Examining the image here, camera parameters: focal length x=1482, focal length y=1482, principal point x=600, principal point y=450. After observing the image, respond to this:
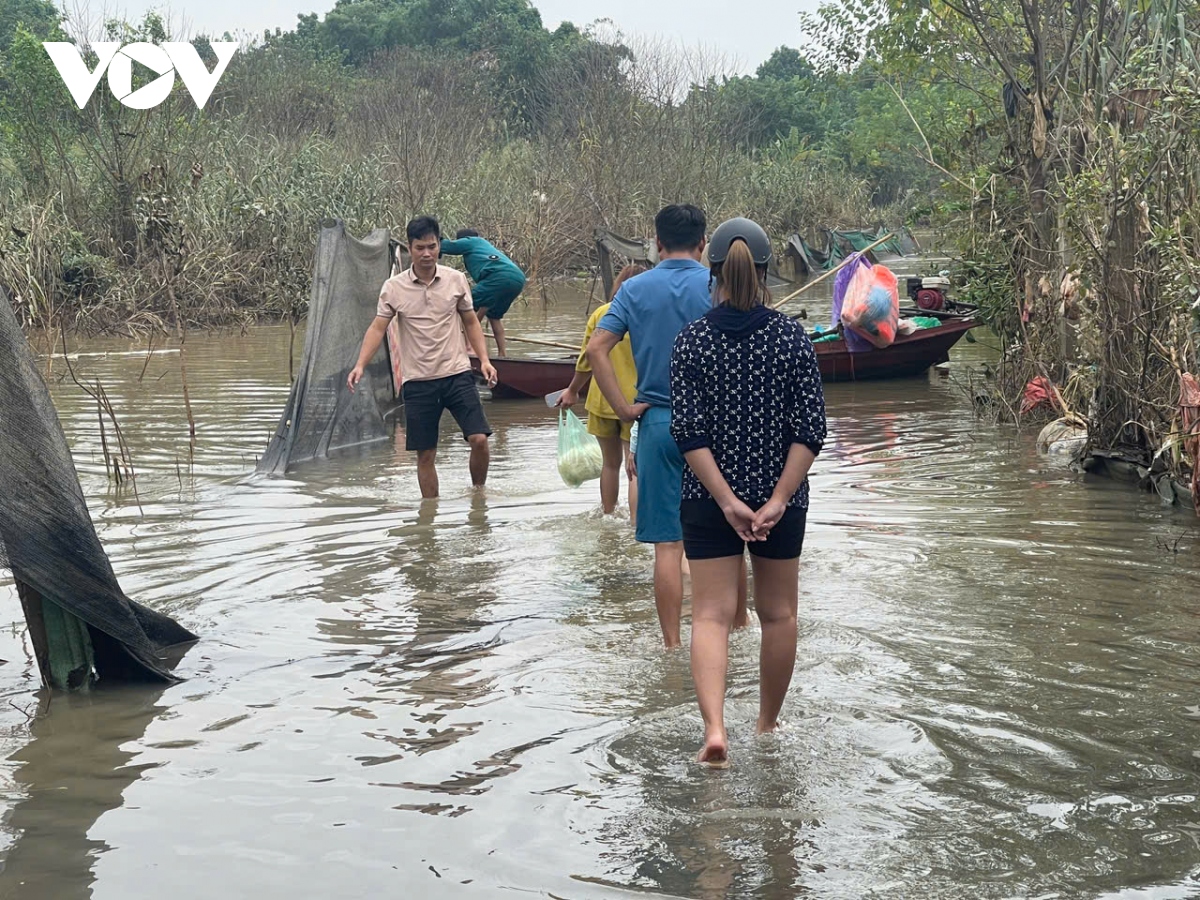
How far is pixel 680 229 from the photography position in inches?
219

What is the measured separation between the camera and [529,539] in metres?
8.06

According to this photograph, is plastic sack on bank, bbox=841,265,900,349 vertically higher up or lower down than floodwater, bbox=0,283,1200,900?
higher up

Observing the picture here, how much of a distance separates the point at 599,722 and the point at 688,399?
47.9 inches

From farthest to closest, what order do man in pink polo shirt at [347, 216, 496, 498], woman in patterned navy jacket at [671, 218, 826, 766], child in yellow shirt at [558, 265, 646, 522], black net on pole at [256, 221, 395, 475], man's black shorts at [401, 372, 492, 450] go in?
black net on pole at [256, 221, 395, 475] < man's black shorts at [401, 372, 492, 450] < man in pink polo shirt at [347, 216, 496, 498] < child in yellow shirt at [558, 265, 646, 522] < woman in patterned navy jacket at [671, 218, 826, 766]

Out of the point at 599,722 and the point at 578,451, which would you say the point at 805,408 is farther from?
the point at 578,451

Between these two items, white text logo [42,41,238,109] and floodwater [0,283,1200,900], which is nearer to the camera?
floodwater [0,283,1200,900]

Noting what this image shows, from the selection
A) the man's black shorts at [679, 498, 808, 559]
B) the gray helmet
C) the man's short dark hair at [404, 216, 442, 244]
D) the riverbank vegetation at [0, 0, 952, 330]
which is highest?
the riverbank vegetation at [0, 0, 952, 330]

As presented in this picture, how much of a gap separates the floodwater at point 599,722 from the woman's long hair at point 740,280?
1.35 meters

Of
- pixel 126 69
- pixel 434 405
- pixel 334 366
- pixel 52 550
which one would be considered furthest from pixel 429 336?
pixel 126 69

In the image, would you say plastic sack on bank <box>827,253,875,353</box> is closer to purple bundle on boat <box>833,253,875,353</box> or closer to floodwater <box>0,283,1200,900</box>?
purple bundle on boat <box>833,253,875,353</box>

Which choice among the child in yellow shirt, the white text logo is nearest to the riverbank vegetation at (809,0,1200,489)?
the child in yellow shirt

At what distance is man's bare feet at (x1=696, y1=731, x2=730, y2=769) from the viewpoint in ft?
14.1

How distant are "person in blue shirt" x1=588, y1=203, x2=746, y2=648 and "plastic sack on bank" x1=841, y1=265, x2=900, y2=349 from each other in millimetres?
9683

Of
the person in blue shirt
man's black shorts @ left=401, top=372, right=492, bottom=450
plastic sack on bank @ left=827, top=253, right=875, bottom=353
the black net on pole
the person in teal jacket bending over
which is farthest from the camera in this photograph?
plastic sack on bank @ left=827, top=253, right=875, bottom=353
